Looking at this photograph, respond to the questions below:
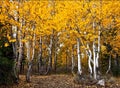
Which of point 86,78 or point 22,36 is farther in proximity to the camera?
point 86,78

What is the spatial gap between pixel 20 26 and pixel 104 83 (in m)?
6.59

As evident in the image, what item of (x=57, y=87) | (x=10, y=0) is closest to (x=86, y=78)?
(x=57, y=87)

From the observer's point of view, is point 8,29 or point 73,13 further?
point 73,13

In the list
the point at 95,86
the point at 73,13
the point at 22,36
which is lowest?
the point at 95,86

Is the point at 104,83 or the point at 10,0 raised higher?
the point at 10,0

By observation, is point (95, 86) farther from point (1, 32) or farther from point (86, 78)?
point (1, 32)

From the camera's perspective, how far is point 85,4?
17.9m

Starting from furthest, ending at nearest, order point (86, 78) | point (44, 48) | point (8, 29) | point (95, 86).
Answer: point (44, 48), point (86, 78), point (95, 86), point (8, 29)

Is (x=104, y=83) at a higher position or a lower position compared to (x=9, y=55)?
lower

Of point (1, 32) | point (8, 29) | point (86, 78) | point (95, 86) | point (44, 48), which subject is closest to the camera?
point (1, 32)

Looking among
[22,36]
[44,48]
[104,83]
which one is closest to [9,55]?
Answer: [22,36]

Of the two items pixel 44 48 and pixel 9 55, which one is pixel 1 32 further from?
pixel 44 48

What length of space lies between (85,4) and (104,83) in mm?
5304

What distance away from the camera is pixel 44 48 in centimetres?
3459
